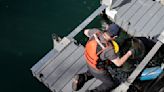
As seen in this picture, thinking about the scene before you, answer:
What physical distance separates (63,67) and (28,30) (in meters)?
2.76

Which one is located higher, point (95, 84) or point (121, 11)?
point (121, 11)

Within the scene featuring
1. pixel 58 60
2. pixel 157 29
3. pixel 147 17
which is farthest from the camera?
pixel 147 17

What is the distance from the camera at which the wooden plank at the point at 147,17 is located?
39.1 ft

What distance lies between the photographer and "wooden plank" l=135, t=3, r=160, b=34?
11922 millimetres

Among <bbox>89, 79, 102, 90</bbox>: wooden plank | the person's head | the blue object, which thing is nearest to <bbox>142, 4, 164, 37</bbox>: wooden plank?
the blue object

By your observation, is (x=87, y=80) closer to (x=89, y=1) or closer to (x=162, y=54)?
(x=162, y=54)

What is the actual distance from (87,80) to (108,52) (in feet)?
6.47

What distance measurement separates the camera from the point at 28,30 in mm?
12680

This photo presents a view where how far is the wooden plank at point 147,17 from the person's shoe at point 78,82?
3.10 meters

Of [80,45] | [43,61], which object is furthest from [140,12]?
[43,61]

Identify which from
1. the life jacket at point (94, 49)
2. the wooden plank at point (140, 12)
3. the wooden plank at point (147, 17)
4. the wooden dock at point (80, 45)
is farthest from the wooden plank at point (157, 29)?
the life jacket at point (94, 49)

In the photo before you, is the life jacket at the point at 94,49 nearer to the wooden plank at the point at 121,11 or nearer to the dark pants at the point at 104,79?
the dark pants at the point at 104,79

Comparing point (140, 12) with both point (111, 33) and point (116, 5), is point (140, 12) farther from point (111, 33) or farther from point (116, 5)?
point (111, 33)

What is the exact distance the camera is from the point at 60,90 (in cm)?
1011
